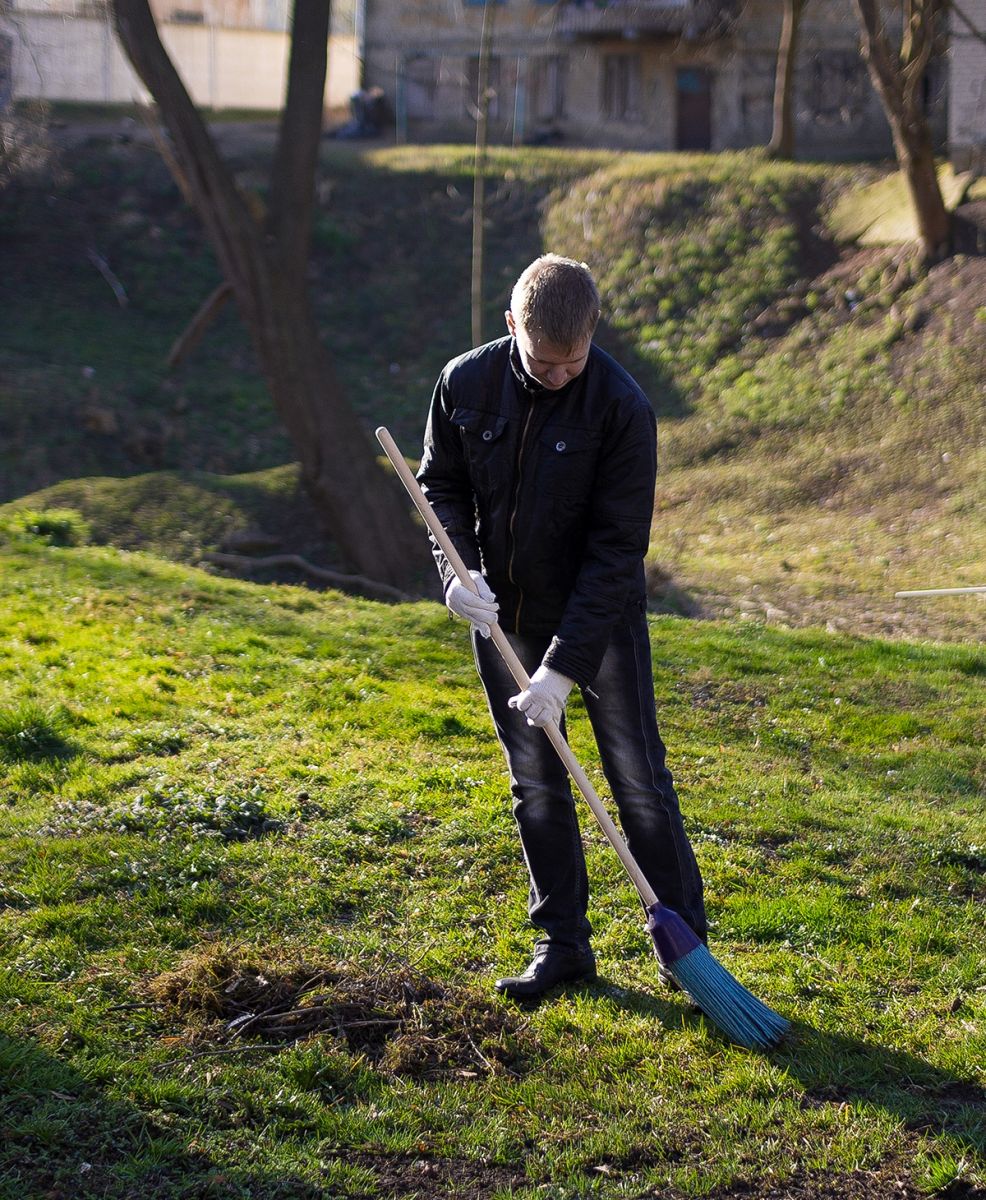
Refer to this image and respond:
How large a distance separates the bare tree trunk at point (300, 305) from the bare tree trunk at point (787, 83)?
1218cm

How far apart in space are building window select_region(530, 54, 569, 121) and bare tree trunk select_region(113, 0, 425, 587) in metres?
20.0

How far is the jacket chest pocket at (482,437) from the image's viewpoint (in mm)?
3811

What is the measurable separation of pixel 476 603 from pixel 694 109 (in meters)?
28.7

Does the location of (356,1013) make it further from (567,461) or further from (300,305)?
(300,305)

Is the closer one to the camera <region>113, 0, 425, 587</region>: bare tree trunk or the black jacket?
the black jacket

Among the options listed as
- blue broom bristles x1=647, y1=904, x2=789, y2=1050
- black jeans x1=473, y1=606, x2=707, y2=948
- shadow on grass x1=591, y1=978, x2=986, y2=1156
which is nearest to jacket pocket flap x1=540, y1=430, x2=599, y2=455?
black jeans x1=473, y1=606, x2=707, y2=948

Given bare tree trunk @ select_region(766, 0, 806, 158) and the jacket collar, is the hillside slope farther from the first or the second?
the jacket collar

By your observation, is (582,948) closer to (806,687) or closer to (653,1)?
(806,687)

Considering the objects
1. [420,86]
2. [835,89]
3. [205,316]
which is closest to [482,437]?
[205,316]

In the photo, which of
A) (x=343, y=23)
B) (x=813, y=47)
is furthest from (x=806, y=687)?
(x=343, y=23)

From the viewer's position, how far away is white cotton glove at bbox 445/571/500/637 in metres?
3.81

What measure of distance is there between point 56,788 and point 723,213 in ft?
56.8

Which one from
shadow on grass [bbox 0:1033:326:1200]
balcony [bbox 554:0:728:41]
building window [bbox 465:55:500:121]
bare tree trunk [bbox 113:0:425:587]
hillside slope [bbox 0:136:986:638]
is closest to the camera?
shadow on grass [bbox 0:1033:326:1200]

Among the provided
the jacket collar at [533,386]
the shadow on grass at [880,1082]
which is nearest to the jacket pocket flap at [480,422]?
the jacket collar at [533,386]
